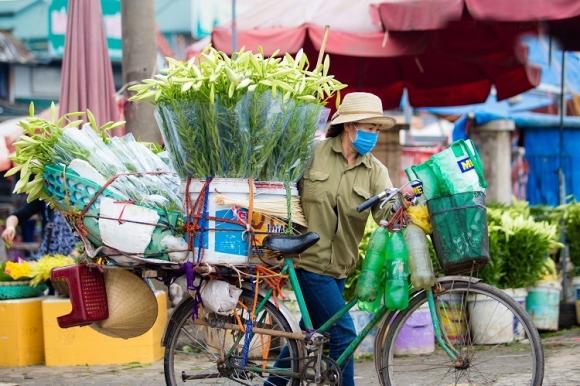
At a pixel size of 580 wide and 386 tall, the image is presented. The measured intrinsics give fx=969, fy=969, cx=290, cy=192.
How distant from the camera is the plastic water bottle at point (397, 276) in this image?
4.51m

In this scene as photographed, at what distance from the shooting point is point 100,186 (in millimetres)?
4699

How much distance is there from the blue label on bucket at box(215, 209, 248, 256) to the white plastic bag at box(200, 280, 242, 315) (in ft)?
0.61

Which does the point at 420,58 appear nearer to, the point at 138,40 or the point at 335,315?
the point at 138,40

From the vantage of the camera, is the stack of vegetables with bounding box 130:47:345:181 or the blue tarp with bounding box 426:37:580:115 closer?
the stack of vegetables with bounding box 130:47:345:181

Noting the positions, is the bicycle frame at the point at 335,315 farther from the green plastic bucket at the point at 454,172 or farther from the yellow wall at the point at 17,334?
the yellow wall at the point at 17,334

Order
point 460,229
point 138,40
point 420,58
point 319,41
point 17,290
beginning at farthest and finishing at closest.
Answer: point 420,58 < point 319,41 < point 138,40 < point 17,290 < point 460,229

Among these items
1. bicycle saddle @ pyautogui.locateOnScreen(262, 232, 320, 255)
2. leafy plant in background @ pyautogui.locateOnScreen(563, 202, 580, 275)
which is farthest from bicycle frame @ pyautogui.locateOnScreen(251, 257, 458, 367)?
leafy plant in background @ pyautogui.locateOnScreen(563, 202, 580, 275)

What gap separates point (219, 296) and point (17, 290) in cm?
330

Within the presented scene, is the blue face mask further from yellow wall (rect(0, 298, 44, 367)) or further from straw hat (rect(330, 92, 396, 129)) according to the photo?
yellow wall (rect(0, 298, 44, 367))

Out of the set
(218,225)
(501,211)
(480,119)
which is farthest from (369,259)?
(480,119)

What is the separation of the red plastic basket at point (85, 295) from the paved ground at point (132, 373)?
5.63 ft

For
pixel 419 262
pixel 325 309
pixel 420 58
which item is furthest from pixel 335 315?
pixel 420 58

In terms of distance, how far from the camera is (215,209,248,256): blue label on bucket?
4613 millimetres

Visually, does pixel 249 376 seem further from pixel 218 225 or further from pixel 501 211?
pixel 501 211
